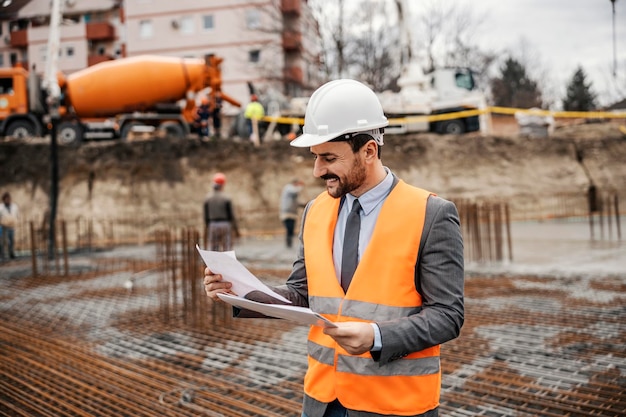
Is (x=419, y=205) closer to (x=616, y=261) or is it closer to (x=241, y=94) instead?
(x=616, y=261)

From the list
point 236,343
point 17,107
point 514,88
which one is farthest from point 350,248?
point 514,88

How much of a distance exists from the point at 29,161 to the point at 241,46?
20059 mm

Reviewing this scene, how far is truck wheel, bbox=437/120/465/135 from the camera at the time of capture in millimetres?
19906

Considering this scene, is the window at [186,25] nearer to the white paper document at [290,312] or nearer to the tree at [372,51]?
the tree at [372,51]

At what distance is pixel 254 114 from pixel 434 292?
16.8 meters

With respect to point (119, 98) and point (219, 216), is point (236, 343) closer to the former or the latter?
point (219, 216)

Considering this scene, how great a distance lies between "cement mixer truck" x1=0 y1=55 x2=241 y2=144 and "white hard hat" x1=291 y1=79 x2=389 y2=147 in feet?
50.5

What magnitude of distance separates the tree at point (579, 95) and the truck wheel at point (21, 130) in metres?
34.0

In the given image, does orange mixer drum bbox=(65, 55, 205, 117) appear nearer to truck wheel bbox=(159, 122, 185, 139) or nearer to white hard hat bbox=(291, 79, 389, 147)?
truck wheel bbox=(159, 122, 185, 139)

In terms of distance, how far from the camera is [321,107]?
1.86 m

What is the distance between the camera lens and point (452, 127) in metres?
20.0

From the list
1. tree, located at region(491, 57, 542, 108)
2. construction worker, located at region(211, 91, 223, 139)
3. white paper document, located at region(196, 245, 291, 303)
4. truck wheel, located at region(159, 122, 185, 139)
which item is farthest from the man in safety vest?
tree, located at region(491, 57, 542, 108)

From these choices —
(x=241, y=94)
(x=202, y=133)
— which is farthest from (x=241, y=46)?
(x=202, y=133)

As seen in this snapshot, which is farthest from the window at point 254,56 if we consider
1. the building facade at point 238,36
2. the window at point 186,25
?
the window at point 186,25
